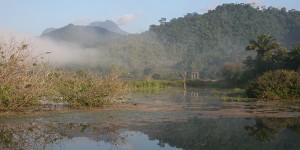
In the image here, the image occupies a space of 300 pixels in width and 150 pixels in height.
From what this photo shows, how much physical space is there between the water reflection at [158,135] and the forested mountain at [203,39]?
98624mm

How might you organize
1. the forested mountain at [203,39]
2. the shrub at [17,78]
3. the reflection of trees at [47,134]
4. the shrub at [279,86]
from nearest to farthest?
the reflection of trees at [47,134]
the shrub at [17,78]
the shrub at [279,86]
the forested mountain at [203,39]

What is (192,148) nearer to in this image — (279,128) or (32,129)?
(279,128)

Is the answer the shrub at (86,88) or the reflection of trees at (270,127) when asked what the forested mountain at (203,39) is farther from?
the reflection of trees at (270,127)

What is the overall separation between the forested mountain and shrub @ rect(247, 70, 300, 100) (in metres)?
83.6

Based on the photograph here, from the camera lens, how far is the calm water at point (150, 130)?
11.2 meters

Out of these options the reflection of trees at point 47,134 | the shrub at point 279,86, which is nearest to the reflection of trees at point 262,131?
the reflection of trees at point 47,134

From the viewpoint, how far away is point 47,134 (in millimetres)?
12570

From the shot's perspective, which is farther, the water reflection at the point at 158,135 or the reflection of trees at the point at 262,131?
the reflection of trees at the point at 262,131

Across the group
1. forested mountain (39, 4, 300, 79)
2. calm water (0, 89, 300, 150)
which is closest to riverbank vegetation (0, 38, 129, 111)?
calm water (0, 89, 300, 150)

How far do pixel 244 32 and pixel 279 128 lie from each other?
136257mm

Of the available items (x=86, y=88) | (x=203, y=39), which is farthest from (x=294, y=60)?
(x=203, y=39)

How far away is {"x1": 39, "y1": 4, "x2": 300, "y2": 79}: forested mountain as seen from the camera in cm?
12312

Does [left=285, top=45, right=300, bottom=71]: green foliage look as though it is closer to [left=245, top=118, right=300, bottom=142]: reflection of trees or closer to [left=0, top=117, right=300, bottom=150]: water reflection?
[left=245, top=118, right=300, bottom=142]: reflection of trees

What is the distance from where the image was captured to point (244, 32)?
14612 cm
